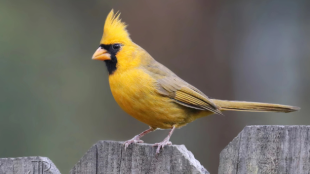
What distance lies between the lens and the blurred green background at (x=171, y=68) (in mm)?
4672

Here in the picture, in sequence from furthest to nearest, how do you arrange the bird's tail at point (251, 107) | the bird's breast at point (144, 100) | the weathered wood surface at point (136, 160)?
the bird's tail at point (251, 107)
the bird's breast at point (144, 100)
the weathered wood surface at point (136, 160)

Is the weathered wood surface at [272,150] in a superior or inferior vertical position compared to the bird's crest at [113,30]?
inferior

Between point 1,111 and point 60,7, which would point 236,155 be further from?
point 60,7

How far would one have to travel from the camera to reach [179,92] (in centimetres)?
341

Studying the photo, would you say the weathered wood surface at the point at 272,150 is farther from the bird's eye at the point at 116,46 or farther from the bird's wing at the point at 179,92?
the bird's eye at the point at 116,46

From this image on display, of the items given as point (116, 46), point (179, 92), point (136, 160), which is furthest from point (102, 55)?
point (136, 160)

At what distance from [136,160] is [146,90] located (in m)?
1.22

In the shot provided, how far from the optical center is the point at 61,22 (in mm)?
5648

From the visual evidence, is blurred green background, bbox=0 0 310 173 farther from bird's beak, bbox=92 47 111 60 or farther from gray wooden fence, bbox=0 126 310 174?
gray wooden fence, bbox=0 126 310 174

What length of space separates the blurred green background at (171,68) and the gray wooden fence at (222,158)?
2565 mm

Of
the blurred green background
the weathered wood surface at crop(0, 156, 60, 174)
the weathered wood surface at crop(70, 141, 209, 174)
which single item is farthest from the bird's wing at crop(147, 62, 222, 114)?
the weathered wood surface at crop(0, 156, 60, 174)

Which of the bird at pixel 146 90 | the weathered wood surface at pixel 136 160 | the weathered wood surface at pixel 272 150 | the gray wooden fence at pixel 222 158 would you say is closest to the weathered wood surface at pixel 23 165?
the gray wooden fence at pixel 222 158

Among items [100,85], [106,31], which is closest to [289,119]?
[100,85]

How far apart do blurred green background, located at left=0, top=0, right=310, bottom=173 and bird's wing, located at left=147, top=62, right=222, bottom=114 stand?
3.74 ft
